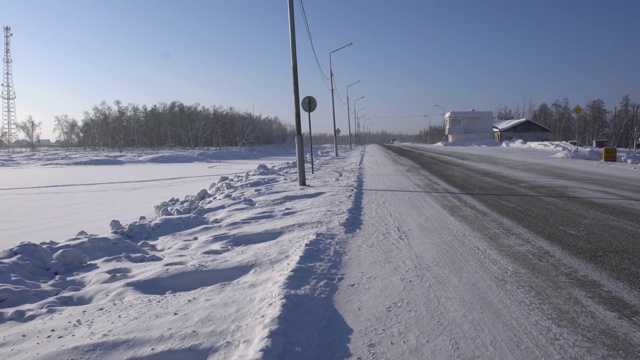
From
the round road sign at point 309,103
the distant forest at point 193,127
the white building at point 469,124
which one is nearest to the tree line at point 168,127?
the distant forest at point 193,127

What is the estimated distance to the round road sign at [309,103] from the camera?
1349cm

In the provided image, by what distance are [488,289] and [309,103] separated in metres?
10.7

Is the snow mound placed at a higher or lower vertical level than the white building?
lower

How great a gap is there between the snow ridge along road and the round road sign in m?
7.03

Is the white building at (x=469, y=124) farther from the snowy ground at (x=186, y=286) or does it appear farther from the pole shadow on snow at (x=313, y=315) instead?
the pole shadow on snow at (x=313, y=315)

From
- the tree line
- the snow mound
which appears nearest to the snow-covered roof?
the tree line

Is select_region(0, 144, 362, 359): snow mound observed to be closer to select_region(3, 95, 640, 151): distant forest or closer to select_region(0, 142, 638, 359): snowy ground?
select_region(0, 142, 638, 359): snowy ground

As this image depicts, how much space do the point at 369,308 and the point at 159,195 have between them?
481 inches

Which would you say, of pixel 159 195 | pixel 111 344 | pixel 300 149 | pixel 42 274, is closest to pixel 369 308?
pixel 111 344

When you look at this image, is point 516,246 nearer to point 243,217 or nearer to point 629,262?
point 629,262

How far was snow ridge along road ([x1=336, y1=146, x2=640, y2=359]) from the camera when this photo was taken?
274cm

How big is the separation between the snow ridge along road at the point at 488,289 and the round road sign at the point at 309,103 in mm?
7033

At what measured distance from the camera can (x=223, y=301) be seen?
357 cm

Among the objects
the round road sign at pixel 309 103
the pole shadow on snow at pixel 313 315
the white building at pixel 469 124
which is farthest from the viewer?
the white building at pixel 469 124
